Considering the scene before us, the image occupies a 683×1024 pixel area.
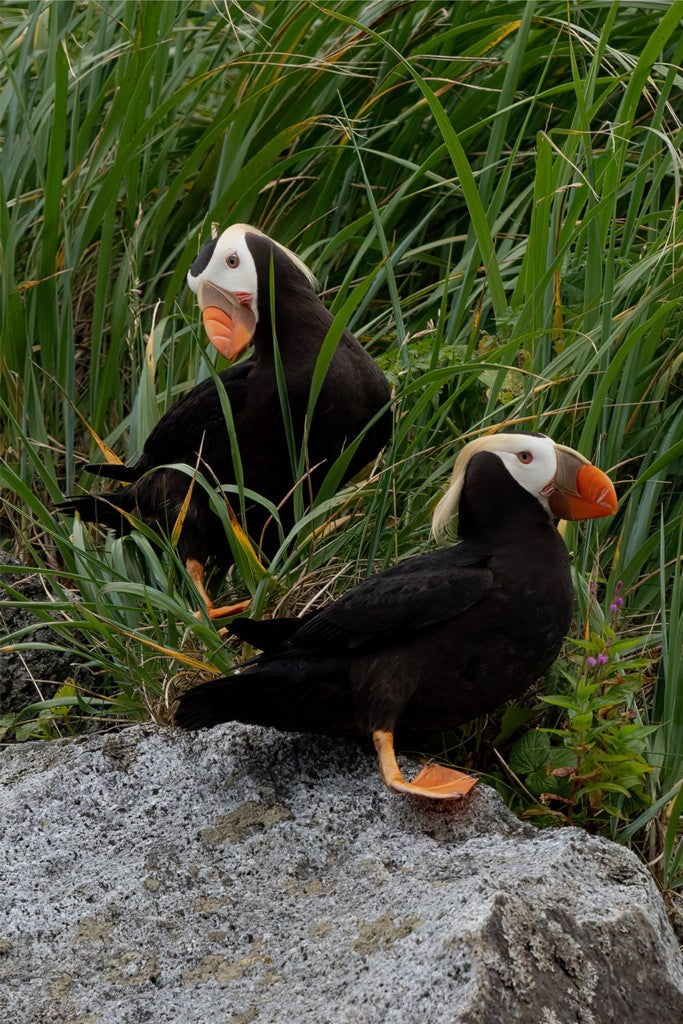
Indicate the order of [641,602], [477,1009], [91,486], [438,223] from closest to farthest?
[477,1009] → [641,602] → [91,486] → [438,223]

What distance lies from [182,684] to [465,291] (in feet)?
3.81

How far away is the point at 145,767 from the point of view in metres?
2.21

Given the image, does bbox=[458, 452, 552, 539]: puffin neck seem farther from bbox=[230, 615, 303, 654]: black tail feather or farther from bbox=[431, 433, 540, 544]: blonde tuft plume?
bbox=[230, 615, 303, 654]: black tail feather

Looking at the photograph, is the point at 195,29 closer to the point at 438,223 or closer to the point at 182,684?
the point at 438,223

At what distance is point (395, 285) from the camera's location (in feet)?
10.5

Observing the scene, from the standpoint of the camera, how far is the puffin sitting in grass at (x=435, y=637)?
216 cm

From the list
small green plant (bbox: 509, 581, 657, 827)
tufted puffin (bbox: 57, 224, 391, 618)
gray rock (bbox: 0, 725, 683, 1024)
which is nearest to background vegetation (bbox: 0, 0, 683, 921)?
small green plant (bbox: 509, 581, 657, 827)

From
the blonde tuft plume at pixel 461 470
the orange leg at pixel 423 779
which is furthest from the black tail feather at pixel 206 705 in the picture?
the blonde tuft plume at pixel 461 470

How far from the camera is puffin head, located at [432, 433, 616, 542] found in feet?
7.36

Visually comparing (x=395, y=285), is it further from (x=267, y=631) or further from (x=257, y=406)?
(x=267, y=631)

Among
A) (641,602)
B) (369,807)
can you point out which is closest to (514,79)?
(641,602)

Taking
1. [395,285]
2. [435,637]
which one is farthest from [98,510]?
[435,637]

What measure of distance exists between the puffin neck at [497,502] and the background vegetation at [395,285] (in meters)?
0.18

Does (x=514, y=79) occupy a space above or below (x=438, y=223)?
above
